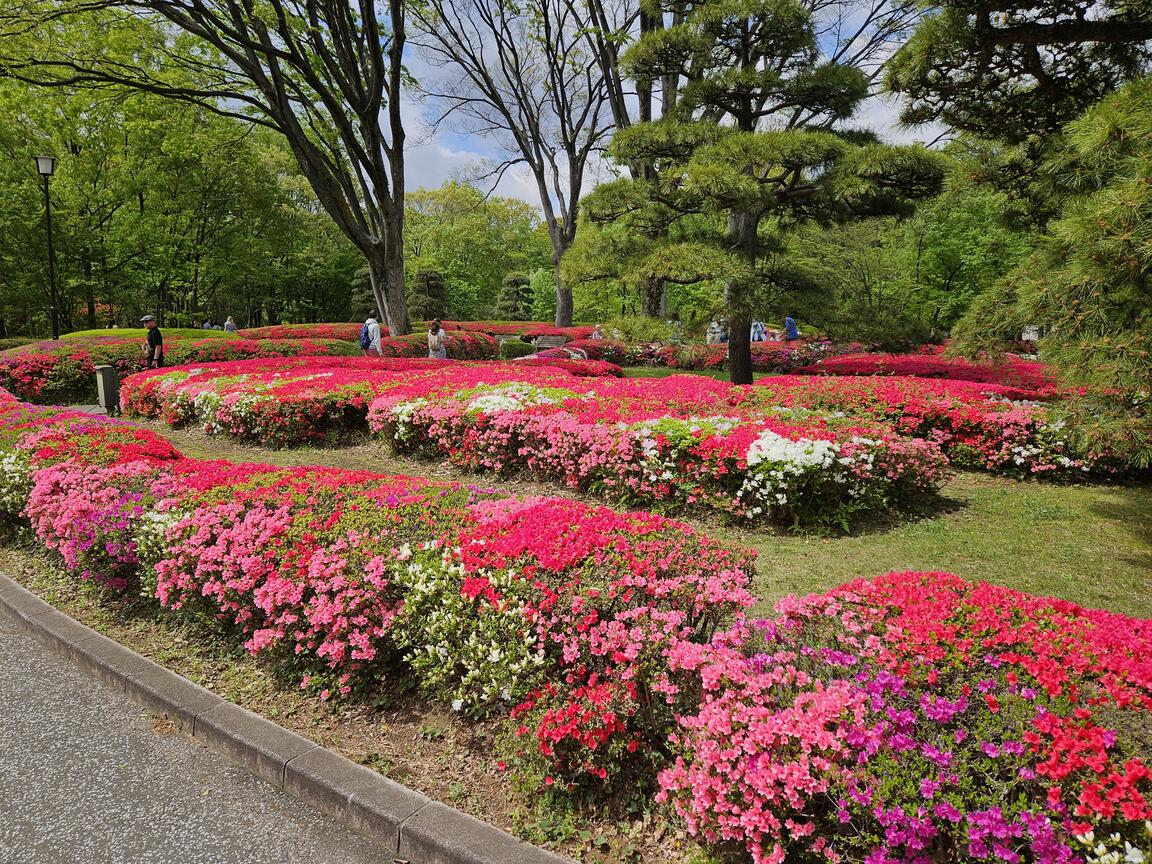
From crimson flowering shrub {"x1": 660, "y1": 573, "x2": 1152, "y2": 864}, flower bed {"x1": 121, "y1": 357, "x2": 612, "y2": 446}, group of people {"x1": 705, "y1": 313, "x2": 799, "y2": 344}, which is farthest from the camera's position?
group of people {"x1": 705, "y1": 313, "x2": 799, "y2": 344}

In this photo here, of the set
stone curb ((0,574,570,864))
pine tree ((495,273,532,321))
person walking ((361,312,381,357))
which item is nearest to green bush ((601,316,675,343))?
stone curb ((0,574,570,864))

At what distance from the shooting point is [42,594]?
409cm

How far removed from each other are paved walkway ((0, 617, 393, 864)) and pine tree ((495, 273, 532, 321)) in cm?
4102

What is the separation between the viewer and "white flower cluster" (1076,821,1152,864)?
1.35 m

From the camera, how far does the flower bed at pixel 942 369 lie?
30.6ft

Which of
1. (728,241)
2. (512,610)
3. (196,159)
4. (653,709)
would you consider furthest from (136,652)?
(196,159)

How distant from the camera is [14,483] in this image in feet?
16.0

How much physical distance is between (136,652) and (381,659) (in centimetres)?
160

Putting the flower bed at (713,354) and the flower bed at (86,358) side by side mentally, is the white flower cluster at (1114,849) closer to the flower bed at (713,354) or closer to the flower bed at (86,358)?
the flower bed at (713,354)

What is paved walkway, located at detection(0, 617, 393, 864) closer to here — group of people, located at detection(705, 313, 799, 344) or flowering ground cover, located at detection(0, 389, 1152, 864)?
flowering ground cover, located at detection(0, 389, 1152, 864)

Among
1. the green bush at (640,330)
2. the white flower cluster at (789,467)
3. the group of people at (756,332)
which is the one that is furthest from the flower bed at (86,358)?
the white flower cluster at (789,467)

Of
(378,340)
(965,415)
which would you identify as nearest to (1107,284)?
(965,415)

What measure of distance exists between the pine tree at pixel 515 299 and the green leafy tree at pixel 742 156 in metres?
33.9

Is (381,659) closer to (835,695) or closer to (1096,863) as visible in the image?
(835,695)
